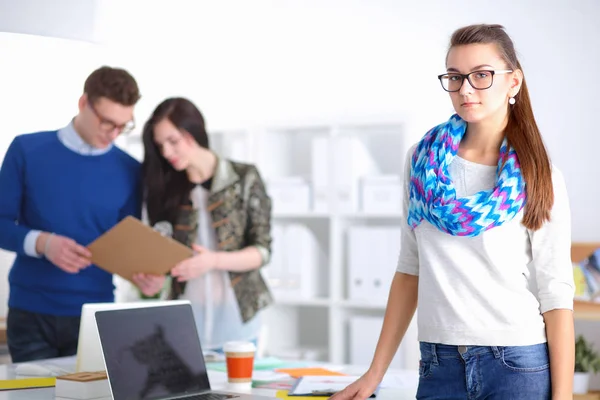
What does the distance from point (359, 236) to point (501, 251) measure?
8.28 feet

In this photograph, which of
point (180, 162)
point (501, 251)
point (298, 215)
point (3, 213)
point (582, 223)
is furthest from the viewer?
point (298, 215)

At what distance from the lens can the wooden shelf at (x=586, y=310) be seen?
127 inches

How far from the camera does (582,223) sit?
375 centimetres

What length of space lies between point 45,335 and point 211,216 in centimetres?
83

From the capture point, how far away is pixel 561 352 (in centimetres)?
137

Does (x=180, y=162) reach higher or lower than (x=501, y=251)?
higher

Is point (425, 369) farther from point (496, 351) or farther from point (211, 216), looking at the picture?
point (211, 216)

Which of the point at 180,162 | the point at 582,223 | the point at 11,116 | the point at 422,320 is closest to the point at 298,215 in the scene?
the point at 180,162

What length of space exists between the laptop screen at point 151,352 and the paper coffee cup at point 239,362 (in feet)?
0.42

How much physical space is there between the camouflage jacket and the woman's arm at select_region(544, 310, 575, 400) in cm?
189

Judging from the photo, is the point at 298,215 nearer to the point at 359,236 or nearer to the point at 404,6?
the point at 359,236

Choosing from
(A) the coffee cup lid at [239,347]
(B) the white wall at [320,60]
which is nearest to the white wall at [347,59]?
(B) the white wall at [320,60]

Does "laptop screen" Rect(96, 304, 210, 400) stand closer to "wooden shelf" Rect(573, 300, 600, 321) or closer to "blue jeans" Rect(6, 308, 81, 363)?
"blue jeans" Rect(6, 308, 81, 363)

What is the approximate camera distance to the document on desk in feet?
5.58
